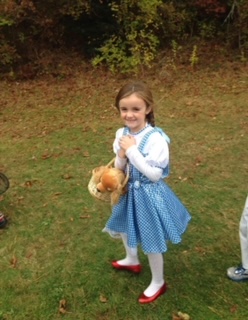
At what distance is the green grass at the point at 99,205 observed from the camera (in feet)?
10.5

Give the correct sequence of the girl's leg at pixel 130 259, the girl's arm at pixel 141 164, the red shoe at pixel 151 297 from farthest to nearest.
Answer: the girl's leg at pixel 130 259 < the red shoe at pixel 151 297 < the girl's arm at pixel 141 164

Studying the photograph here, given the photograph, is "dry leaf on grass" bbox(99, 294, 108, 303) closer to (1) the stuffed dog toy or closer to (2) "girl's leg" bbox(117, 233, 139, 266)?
(2) "girl's leg" bbox(117, 233, 139, 266)

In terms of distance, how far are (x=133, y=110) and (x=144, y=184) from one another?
1.58 ft

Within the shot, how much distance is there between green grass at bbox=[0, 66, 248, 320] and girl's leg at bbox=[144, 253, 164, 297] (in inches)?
3.7

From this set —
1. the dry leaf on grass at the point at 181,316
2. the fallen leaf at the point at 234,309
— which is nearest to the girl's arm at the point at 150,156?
the dry leaf on grass at the point at 181,316

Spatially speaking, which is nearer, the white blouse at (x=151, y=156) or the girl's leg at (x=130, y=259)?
the white blouse at (x=151, y=156)

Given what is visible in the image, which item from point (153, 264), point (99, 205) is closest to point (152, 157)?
point (153, 264)

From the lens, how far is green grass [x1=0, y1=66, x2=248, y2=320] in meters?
3.21

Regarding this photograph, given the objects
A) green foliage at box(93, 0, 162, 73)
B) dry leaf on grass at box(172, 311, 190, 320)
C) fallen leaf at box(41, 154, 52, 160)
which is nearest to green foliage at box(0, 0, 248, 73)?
green foliage at box(93, 0, 162, 73)

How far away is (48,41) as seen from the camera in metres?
9.83

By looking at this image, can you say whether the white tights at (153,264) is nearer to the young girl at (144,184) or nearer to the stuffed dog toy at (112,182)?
the young girl at (144,184)

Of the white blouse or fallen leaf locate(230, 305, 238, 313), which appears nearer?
the white blouse

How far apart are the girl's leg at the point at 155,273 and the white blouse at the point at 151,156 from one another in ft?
1.97

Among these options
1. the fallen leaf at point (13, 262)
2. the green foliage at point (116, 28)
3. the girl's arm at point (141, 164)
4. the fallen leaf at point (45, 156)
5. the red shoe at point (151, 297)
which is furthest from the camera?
the green foliage at point (116, 28)
